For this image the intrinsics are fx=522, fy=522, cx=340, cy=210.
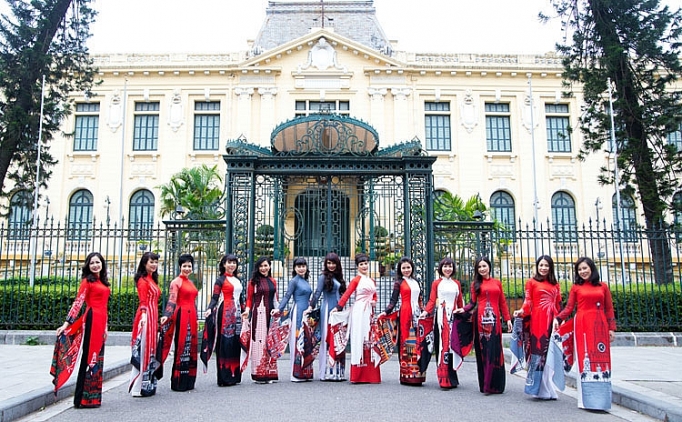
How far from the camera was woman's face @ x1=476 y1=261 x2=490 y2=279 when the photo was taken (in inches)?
244

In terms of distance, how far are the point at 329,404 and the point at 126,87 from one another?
23.3m

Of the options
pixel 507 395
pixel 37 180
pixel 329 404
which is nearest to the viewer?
pixel 329 404

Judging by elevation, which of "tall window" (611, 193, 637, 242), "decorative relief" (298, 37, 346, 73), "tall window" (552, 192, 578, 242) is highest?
"decorative relief" (298, 37, 346, 73)

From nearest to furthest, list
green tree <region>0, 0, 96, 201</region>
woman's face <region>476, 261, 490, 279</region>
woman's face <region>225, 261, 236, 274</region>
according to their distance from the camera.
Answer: woman's face <region>476, 261, 490, 279</region> → woman's face <region>225, 261, 236, 274</region> → green tree <region>0, 0, 96, 201</region>

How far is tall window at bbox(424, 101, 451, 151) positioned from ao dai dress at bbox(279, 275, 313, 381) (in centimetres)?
1956

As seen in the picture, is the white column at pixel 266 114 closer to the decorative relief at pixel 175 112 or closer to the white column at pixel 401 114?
the decorative relief at pixel 175 112

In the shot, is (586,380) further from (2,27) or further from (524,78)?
(524,78)

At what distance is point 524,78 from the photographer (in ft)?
83.8

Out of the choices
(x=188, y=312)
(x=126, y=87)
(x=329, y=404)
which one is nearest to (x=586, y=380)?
(x=329, y=404)

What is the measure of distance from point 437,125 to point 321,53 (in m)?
6.66

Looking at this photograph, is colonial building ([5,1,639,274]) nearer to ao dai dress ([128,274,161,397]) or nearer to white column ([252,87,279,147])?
white column ([252,87,279,147])

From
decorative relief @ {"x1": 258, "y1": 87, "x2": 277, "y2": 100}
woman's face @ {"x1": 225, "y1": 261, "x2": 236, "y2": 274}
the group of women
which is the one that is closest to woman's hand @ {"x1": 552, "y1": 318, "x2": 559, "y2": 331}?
Answer: the group of women

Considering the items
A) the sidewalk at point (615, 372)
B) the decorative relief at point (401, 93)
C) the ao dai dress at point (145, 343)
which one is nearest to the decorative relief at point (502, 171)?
the decorative relief at point (401, 93)

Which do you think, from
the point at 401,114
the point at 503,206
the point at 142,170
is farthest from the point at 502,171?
the point at 142,170
